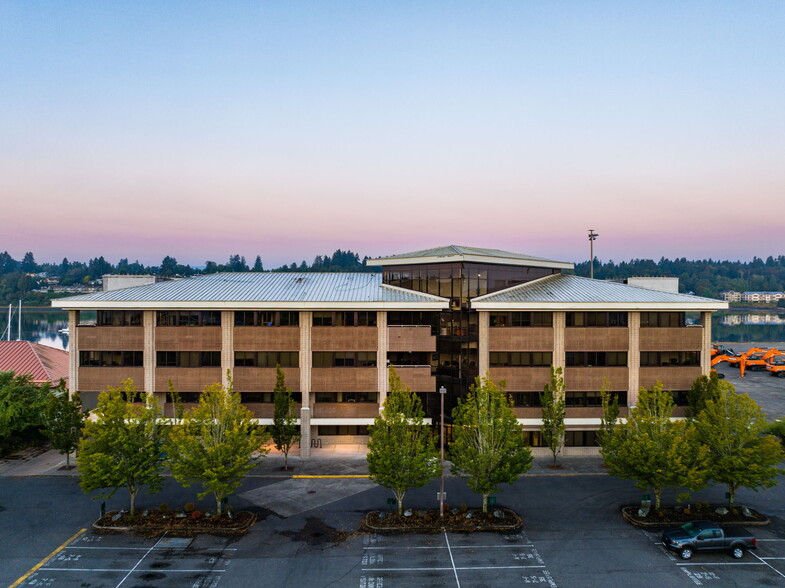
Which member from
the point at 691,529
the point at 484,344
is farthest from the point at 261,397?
the point at 691,529

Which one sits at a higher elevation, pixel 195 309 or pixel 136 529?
pixel 195 309

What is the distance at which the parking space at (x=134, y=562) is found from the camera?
2483 cm

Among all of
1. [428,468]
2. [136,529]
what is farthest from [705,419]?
[136,529]

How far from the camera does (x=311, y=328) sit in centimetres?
4462

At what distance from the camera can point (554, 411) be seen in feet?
139

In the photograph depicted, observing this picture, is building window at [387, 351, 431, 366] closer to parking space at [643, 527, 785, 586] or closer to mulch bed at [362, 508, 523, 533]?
mulch bed at [362, 508, 523, 533]

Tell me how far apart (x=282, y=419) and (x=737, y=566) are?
33.0m

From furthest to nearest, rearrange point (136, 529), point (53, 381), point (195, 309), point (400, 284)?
1. point (53, 381)
2. point (400, 284)
3. point (195, 309)
4. point (136, 529)

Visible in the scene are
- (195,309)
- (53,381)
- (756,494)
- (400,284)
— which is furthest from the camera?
(53,381)

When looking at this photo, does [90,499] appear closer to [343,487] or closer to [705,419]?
[343,487]

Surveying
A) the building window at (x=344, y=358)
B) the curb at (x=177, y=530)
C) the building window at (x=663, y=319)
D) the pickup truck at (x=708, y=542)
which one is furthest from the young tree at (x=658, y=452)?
the curb at (x=177, y=530)

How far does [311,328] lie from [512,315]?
19.1m

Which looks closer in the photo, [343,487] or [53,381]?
[343,487]

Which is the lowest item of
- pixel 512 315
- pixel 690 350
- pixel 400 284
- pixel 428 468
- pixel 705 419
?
pixel 428 468
